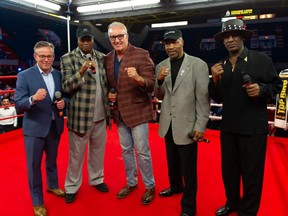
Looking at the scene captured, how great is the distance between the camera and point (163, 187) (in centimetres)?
240

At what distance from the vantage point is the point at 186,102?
5.94 ft

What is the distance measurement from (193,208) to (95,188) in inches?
39.0

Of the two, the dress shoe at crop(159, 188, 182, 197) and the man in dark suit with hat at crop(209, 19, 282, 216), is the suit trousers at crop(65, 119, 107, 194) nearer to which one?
the dress shoe at crop(159, 188, 182, 197)

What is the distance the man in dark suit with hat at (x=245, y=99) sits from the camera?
5.34 feet

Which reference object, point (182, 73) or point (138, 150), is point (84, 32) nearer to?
point (182, 73)

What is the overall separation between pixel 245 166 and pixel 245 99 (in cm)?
48

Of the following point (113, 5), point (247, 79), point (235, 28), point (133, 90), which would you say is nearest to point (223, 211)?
point (247, 79)

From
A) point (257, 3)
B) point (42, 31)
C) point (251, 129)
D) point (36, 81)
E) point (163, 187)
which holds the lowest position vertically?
point (163, 187)

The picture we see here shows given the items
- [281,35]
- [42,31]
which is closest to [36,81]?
[42,31]

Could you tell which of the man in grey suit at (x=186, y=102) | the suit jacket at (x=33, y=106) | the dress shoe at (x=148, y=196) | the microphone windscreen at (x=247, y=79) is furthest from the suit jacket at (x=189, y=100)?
the suit jacket at (x=33, y=106)

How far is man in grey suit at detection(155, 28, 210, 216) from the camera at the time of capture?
179 cm

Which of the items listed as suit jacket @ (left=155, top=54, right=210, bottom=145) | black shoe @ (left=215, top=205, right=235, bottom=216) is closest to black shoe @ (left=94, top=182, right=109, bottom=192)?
suit jacket @ (left=155, top=54, right=210, bottom=145)

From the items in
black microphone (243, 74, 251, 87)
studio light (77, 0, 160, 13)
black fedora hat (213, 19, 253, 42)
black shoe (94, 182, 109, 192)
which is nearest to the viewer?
black microphone (243, 74, 251, 87)

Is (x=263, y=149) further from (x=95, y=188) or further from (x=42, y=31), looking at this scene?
(x=42, y=31)
